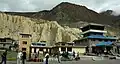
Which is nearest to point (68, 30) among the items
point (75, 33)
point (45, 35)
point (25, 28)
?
point (75, 33)

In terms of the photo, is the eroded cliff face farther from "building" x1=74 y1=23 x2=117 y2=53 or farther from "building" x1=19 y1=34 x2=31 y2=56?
"building" x1=19 y1=34 x2=31 y2=56

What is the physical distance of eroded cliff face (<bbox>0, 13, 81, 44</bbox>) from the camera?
4286 inches

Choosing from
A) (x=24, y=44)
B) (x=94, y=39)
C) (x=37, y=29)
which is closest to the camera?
(x=24, y=44)

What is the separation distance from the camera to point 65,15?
195500mm

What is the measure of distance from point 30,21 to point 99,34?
6207 cm

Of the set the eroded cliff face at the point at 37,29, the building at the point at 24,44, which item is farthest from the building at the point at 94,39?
the eroded cliff face at the point at 37,29

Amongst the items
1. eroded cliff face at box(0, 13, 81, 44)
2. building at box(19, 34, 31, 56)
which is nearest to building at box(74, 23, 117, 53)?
building at box(19, 34, 31, 56)

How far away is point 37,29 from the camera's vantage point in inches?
4589

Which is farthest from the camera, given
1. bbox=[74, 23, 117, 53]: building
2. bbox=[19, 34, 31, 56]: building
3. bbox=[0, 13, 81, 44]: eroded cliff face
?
bbox=[0, 13, 81, 44]: eroded cliff face

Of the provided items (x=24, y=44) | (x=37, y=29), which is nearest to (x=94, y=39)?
(x=24, y=44)

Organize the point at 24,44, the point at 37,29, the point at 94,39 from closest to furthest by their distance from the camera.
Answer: the point at 24,44 < the point at 94,39 < the point at 37,29

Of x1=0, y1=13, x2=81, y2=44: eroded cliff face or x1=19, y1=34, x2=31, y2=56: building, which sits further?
x1=0, y1=13, x2=81, y2=44: eroded cliff face

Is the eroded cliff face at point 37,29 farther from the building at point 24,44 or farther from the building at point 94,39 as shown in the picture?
the building at point 24,44

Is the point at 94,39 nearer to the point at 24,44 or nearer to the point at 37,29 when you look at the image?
the point at 24,44
